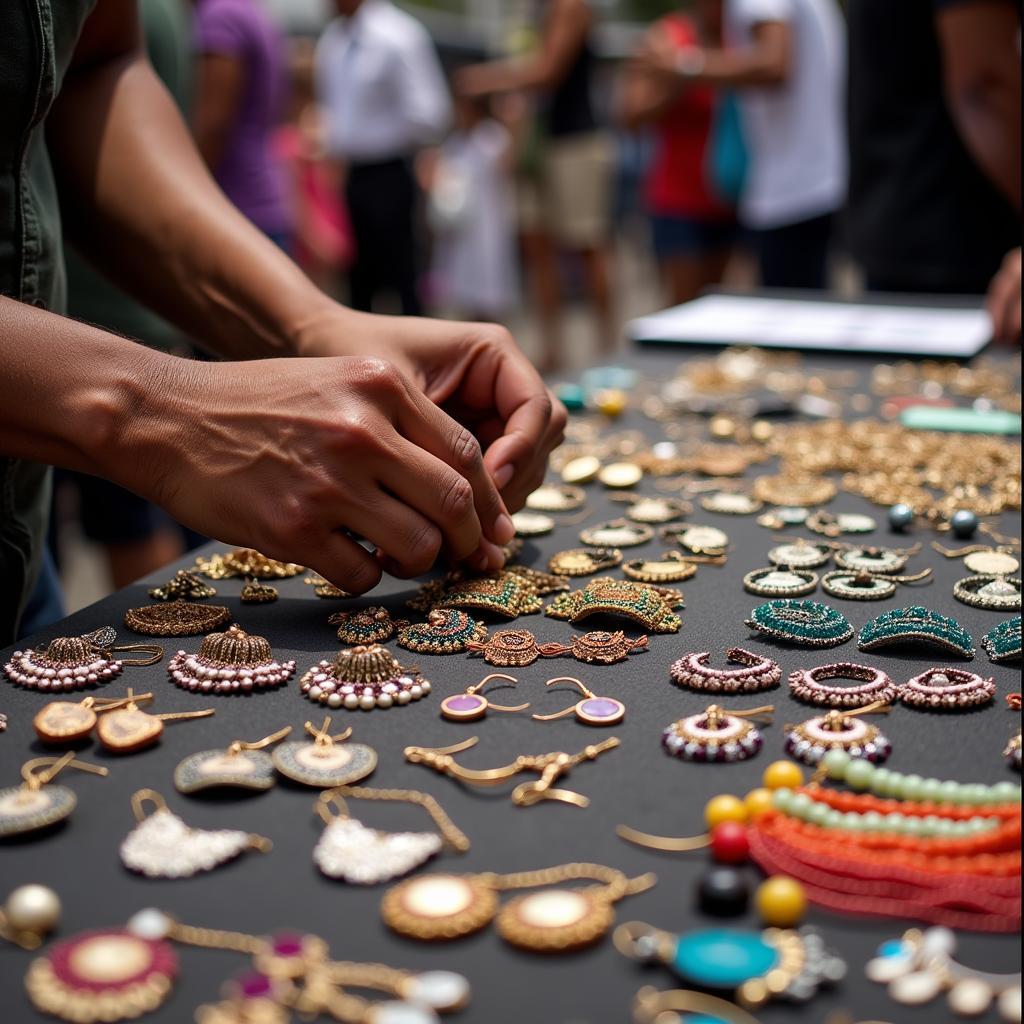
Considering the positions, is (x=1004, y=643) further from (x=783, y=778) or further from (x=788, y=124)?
(x=788, y=124)

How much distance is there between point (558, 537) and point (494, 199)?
5.64 meters

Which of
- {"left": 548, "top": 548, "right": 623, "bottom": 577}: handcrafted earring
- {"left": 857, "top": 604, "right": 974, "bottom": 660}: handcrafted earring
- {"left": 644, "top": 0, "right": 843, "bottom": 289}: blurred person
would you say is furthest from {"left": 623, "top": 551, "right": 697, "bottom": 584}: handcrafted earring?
{"left": 644, "top": 0, "right": 843, "bottom": 289}: blurred person

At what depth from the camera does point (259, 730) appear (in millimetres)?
979

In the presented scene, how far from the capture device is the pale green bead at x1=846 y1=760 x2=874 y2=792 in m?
0.87

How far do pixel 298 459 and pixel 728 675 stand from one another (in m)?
0.45

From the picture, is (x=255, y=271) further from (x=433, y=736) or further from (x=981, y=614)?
(x=981, y=614)

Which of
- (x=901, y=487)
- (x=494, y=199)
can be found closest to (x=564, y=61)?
(x=494, y=199)

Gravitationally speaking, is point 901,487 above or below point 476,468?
below

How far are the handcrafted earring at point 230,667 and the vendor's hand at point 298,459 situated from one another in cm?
10

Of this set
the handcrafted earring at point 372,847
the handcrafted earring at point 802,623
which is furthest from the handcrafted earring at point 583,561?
the handcrafted earring at point 372,847

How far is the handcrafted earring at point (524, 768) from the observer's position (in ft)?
2.84

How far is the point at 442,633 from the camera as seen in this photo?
116cm

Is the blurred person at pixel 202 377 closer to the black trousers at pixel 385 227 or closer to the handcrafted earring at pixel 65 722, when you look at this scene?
the handcrafted earring at pixel 65 722

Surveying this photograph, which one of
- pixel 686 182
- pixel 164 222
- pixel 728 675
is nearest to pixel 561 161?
pixel 686 182
